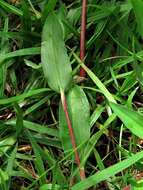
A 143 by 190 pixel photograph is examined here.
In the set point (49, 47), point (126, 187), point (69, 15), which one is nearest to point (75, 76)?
point (49, 47)

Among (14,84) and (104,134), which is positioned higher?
A: (14,84)

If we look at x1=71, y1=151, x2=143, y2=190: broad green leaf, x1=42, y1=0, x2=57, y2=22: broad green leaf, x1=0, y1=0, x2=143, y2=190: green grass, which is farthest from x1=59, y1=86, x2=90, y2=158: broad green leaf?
x1=42, y1=0, x2=57, y2=22: broad green leaf

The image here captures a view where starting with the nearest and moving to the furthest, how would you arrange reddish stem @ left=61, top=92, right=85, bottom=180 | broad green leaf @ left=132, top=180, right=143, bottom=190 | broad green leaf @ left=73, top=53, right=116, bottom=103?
broad green leaf @ left=132, top=180, right=143, bottom=190 → reddish stem @ left=61, top=92, right=85, bottom=180 → broad green leaf @ left=73, top=53, right=116, bottom=103

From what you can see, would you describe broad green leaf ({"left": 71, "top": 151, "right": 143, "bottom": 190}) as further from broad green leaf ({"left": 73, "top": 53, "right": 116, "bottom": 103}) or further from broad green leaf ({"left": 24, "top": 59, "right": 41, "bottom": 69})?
broad green leaf ({"left": 24, "top": 59, "right": 41, "bottom": 69})

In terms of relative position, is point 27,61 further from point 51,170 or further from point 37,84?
point 51,170

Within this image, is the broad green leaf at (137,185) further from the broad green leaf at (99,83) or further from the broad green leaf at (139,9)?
the broad green leaf at (139,9)

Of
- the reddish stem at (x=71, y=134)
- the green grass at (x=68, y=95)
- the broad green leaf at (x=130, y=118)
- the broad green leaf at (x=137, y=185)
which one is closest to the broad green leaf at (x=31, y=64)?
the green grass at (x=68, y=95)
